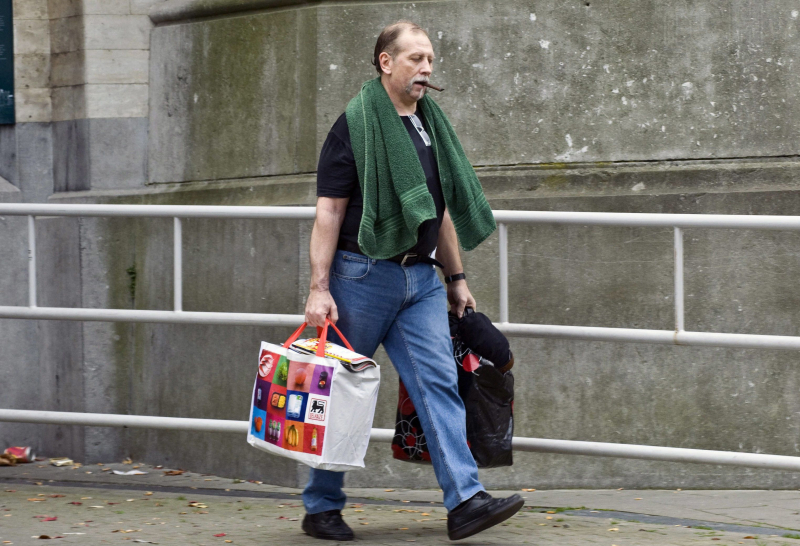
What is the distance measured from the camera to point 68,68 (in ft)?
21.8

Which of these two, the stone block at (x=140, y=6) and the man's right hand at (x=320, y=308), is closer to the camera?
the man's right hand at (x=320, y=308)

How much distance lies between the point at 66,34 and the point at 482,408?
12.5ft

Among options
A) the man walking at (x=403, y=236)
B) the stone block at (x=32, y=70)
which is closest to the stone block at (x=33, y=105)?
the stone block at (x=32, y=70)

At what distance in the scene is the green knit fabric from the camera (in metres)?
3.85

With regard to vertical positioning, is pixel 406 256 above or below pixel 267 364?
above

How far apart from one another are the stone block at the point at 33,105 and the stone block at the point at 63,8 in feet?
1.47

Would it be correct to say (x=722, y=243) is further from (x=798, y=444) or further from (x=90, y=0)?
(x=90, y=0)

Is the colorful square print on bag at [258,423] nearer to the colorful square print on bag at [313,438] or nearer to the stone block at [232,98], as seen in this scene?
the colorful square print on bag at [313,438]

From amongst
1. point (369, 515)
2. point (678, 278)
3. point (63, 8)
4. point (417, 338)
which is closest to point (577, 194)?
point (678, 278)

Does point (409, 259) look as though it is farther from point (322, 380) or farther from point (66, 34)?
point (66, 34)

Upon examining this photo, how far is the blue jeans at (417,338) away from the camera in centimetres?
398

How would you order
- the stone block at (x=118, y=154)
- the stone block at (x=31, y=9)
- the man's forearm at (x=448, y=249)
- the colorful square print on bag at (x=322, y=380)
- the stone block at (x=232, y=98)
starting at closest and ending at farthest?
1. the colorful square print on bag at (x=322, y=380)
2. the man's forearm at (x=448, y=249)
3. the stone block at (x=232, y=98)
4. the stone block at (x=118, y=154)
5. the stone block at (x=31, y=9)

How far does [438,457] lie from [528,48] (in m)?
2.37

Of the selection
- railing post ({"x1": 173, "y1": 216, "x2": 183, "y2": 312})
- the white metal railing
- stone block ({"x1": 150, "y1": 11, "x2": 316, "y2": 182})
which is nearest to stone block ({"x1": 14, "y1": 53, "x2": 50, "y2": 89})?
stone block ({"x1": 150, "y1": 11, "x2": 316, "y2": 182})
